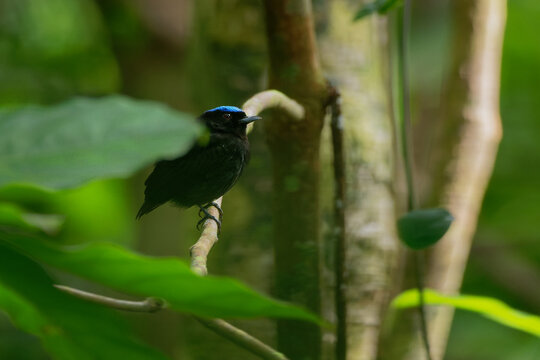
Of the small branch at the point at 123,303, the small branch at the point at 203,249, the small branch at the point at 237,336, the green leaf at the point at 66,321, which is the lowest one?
the green leaf at the point at 66,321

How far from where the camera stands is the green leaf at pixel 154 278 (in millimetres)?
867

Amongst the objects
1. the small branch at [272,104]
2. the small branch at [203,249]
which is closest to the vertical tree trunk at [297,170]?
the small branch at [272,104]

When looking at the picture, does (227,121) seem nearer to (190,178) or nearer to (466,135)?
(190,178)

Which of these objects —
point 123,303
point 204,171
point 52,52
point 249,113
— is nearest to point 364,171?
point 204,171

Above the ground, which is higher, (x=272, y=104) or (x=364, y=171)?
(x=364, y=171)

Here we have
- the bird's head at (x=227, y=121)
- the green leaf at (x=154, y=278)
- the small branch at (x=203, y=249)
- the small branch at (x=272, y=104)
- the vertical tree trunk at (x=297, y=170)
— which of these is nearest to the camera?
the green leaf at (x=154, y=278)

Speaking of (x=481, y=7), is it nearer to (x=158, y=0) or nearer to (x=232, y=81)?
(x=232, y=81)

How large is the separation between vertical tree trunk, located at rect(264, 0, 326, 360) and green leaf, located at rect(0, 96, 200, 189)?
1128 millimetres

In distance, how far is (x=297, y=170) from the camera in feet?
6.47

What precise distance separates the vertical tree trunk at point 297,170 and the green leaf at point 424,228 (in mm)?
417

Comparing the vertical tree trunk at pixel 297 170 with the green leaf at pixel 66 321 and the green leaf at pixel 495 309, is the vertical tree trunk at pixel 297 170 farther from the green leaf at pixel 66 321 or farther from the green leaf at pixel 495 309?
the green leaf at pixel 66 321

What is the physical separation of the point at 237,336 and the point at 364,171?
1450 millimetres

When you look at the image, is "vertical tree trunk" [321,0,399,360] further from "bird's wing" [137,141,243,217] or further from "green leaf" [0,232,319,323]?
"green leaf" [0,232,319,323]

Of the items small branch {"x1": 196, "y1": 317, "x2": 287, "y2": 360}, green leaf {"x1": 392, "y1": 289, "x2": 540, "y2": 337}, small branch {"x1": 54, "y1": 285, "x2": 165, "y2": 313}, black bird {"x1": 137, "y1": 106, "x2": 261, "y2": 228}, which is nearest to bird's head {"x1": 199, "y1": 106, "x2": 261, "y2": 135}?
black bird {"x1": 137, "y1": 106, "x2": 261, "y2": 228}
